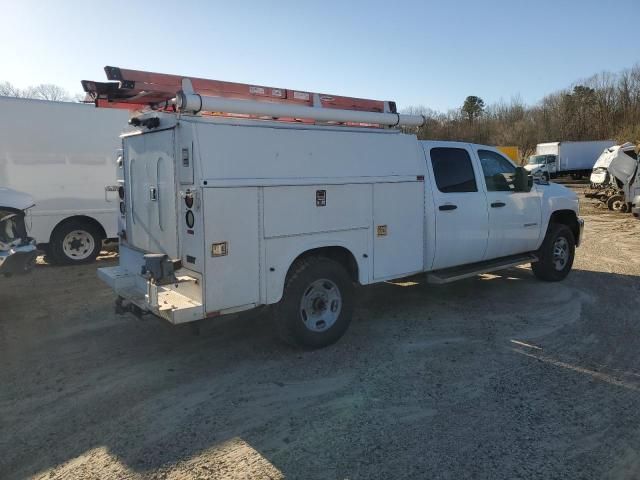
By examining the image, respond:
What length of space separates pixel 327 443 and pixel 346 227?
7.73ft

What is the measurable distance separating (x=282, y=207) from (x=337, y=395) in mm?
1771

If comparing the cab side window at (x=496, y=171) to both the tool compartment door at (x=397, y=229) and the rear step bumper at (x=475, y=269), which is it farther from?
the tool compartment door at (x=397, y=229)

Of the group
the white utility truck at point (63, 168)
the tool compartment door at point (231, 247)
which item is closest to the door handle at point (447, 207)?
the tool compartment door at point (231, 247)

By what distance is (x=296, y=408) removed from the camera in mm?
4113

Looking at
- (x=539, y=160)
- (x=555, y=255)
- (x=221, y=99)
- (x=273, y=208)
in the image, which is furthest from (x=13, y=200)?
(x=539, y=160)

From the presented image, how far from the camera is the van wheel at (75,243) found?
9.66 m

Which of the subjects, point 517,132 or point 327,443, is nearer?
point 327,443

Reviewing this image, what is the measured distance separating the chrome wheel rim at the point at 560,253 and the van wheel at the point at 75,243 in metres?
8.36

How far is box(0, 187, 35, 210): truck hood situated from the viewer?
637 cm

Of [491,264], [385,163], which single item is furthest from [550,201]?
[385,163]

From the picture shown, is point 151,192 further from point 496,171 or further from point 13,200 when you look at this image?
point 496,171

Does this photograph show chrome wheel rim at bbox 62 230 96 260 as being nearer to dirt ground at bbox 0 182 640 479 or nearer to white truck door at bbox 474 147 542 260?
dirt ground at bbox 0 182 640 479

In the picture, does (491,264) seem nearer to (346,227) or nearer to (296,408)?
(346,227)

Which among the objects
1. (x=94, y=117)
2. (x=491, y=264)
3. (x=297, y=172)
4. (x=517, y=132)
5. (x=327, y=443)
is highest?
(x=517, y=132)
